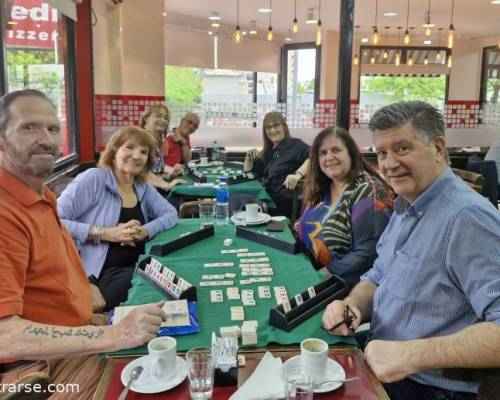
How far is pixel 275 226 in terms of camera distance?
239 cm

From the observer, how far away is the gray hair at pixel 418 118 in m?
1.34

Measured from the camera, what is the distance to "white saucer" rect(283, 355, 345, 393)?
3.39ft

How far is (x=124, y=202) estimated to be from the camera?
8.16 ft

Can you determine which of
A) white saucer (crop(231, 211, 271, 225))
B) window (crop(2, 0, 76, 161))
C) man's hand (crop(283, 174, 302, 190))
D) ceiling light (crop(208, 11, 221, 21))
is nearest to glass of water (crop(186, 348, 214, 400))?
white saucer (crop(231, 211, 271, 225))

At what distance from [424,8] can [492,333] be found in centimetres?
760

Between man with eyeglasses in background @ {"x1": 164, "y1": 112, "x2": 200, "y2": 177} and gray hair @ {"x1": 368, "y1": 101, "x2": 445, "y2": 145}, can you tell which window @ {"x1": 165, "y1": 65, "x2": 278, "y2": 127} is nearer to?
man with eyeglasses in background @ {"x1": 164, "y1": 112, "x2": 200, "y2": 177}

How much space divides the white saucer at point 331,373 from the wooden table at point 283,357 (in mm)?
11

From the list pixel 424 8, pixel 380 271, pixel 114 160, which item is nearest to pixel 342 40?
pixel 114 160

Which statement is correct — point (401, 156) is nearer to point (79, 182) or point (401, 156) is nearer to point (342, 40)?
point (79, 182)

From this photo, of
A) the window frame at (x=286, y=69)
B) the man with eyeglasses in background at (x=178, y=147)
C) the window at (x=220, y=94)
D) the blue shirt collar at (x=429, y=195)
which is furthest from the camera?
the window frame at (x=286, y=69)

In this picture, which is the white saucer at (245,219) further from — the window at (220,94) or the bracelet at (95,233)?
the window at (220,94)

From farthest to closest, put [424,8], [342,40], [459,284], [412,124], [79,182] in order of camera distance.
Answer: [424,8]
[342,40]
[79,182]
[412,124]
[459,284]

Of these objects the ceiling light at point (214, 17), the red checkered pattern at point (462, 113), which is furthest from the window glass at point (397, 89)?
the ceiling light at point (214, 17)

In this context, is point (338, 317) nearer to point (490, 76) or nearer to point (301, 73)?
point (301, 73)
